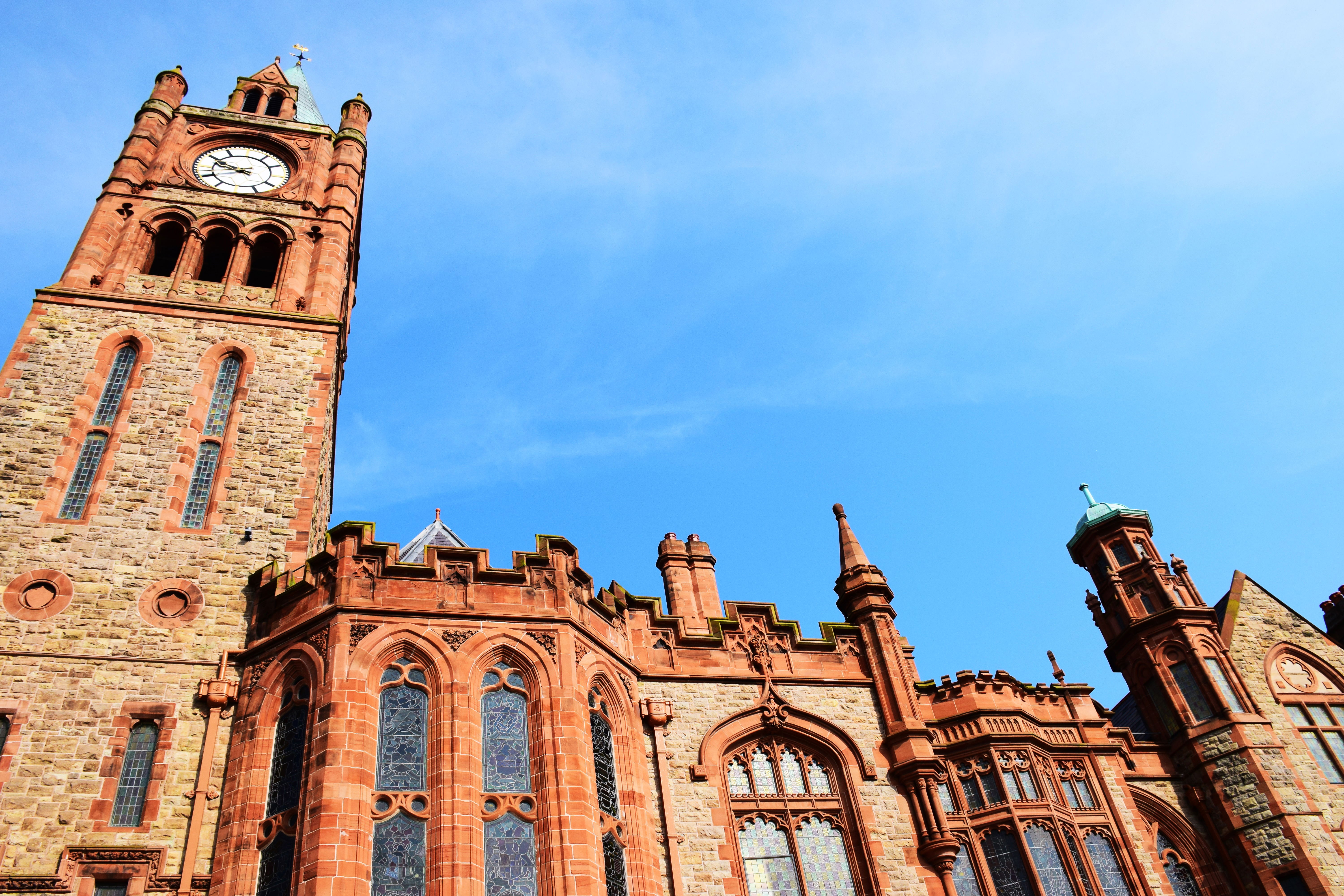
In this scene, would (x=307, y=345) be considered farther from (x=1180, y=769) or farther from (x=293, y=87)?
(x=1180, y=769)

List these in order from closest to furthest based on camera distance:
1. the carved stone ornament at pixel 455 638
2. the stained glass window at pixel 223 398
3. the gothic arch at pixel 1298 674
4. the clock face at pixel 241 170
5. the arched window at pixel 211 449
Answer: the carved stone ornament at pixel 455 638
the arched window at pixel 211 449
the stained glass window at pixel 223 398
the gothic arch at pixel 1298 674
the clock face at pixel 241 170

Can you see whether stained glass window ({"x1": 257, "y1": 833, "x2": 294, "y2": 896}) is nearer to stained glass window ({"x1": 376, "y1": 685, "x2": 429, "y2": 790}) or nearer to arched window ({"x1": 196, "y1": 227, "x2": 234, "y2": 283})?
stained glass window ({"x1": 376, "y1": 685, "x2": 429, "y2": 790})

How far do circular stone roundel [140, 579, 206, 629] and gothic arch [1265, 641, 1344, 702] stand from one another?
25.2m

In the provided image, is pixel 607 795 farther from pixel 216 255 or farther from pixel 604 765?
pixel 216 255

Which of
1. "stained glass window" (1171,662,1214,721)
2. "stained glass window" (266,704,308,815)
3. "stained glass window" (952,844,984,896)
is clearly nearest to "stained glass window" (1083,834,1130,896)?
"stained glass window" (952,844,984,896)

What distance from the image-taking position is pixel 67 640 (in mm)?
17875

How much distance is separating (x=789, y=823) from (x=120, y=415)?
16119 millimetres

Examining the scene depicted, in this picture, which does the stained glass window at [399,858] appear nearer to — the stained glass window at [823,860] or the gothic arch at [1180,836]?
the stained glass window at [823,860]

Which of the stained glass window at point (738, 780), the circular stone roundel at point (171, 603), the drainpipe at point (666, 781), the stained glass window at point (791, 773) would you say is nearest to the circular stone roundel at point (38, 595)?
the circular stone roundel at point (171, 603)

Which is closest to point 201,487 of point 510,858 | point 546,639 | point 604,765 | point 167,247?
point 546,639

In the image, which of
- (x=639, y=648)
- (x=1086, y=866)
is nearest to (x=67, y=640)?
(x=639, y=648)

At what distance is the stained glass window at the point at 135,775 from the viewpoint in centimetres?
1603

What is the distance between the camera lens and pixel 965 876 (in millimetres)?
18891

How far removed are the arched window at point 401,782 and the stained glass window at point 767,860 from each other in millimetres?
5806
